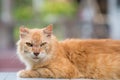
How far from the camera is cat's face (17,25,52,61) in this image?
232 inches

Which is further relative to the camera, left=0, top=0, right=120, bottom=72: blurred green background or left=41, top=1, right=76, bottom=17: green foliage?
left=41, top=1, right=76, bottom=17: green foliage

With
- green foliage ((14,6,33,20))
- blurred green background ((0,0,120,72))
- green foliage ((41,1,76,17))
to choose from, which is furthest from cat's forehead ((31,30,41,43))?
green foliage ((41,1,76,17))

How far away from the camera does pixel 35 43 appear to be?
5.92 metres

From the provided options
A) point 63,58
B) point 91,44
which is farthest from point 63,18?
point 63,58

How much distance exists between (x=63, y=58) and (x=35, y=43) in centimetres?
41

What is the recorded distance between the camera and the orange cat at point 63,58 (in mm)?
5992

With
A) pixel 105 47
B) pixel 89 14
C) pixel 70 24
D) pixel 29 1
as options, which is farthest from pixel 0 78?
pixel 29 1

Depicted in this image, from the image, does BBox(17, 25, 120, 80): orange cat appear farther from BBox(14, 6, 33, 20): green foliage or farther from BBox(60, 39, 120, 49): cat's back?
BBox(14, 6, 33, 20): green foliage

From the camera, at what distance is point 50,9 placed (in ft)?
65.2

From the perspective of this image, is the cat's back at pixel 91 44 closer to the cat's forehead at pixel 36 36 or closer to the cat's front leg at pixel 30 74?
the cat's forehead at pixel 36 36

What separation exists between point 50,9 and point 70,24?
252 centimetres

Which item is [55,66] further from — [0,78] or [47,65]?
[0,78]

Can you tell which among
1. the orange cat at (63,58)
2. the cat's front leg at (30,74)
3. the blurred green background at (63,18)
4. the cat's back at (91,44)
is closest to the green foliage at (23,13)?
the blurred green background at (63,18)

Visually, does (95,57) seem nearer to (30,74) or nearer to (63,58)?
(63,58)
